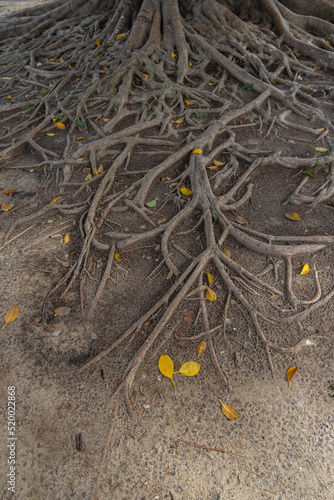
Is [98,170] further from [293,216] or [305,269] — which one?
[305,269]

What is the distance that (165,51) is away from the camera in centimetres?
503

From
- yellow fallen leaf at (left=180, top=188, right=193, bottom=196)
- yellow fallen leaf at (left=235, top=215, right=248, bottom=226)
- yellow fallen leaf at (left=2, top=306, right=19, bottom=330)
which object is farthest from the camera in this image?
yellow fallen leaf at (left=180, top=188, right=193, bottom=196)

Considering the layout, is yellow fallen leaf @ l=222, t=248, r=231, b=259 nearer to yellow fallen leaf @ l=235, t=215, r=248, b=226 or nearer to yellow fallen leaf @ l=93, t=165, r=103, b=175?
yellow fallen leaf @ l=235, t=215, r=248, b=226

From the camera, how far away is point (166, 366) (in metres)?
2.14

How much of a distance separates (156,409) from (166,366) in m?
0.27

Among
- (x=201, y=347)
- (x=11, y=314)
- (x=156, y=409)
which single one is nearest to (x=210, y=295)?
(x=201, y=347)

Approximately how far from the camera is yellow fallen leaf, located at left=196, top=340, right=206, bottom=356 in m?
2.21

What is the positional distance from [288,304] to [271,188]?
145 cm

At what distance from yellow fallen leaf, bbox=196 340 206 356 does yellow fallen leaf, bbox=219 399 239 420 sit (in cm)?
36

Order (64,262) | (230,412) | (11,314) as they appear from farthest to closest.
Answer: (64,262) → (11,314) → (230,412)

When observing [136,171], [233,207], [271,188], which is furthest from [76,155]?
[271,188]

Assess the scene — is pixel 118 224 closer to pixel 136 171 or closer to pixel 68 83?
pixel 136 171

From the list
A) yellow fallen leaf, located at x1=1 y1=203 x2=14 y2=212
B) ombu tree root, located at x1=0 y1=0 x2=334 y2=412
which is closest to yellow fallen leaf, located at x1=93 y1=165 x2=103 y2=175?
ombu tree root, located at x1=0 y1=0 x2=334 y2=412

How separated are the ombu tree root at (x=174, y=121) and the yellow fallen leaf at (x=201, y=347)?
0.06 meters
